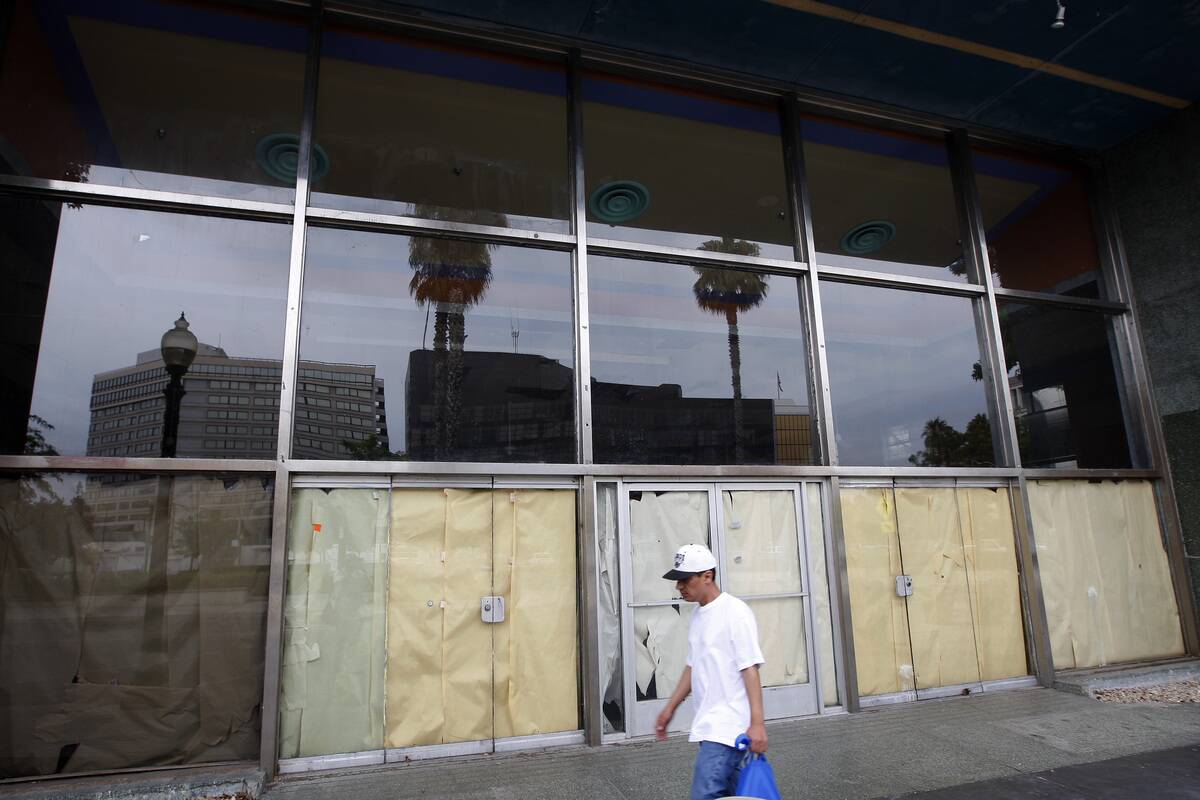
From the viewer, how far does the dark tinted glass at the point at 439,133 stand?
18.0ft

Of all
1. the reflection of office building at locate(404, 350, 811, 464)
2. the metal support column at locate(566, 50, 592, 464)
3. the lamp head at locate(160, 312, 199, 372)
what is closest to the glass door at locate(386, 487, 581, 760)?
the reflection of office building at locate(404, 350, 811, 464)

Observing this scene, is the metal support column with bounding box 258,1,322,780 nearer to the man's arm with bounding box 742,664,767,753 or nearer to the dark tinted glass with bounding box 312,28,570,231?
the dark tinted glass with bounding box 312,28,570,231

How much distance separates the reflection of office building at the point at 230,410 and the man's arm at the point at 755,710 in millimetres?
3273

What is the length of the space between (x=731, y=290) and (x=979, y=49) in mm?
3241

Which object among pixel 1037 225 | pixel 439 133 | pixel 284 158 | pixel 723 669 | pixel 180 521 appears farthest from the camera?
pixel 1037 225

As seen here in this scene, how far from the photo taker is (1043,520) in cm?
657

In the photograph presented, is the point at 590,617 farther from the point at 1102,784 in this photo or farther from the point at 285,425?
the point at 1102,784

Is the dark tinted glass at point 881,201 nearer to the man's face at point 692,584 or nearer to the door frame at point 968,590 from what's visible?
the door frame at point 968,590

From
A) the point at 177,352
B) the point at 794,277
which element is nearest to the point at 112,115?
the point at 177,352

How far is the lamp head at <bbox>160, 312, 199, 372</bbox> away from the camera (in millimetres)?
4695

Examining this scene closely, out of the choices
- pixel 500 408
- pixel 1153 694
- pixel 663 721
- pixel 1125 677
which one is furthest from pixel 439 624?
pixel 1153 694

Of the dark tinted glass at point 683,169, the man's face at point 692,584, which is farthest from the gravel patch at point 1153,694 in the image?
the man's face at point 692,584

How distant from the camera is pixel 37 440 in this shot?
4359mm

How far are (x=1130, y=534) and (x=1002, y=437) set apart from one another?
184cm
